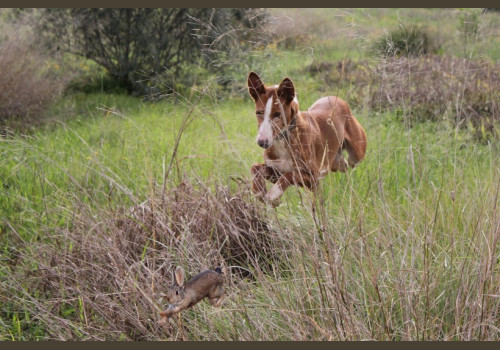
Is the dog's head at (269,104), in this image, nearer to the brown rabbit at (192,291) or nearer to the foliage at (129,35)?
the brown rabbit at (192,291)

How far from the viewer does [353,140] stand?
4.88 m

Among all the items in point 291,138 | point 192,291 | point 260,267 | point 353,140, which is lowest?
point 260,267

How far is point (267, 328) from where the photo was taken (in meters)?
2.93

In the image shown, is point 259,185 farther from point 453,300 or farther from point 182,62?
point 182,62

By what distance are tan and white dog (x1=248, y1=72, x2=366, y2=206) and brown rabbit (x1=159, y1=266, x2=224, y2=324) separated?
96 centimetres

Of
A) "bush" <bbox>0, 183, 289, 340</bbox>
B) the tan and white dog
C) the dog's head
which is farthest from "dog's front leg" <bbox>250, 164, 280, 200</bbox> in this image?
the dog's head

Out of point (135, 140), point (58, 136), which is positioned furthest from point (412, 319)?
point (58, 136)

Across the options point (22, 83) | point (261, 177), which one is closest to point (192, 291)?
point (261, 177)

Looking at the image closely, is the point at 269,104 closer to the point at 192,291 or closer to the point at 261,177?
the point at 261,177

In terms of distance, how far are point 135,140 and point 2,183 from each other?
155 centimetres

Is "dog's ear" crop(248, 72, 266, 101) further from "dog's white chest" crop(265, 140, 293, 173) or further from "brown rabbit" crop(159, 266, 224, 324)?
"brown rabbit" crop(159, 266, 224, 324)

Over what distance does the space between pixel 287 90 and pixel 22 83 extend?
462cm

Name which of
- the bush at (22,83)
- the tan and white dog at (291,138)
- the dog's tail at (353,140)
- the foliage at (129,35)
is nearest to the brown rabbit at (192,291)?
the tan and white dog at (291,138)

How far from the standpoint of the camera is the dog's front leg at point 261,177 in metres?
3.90
